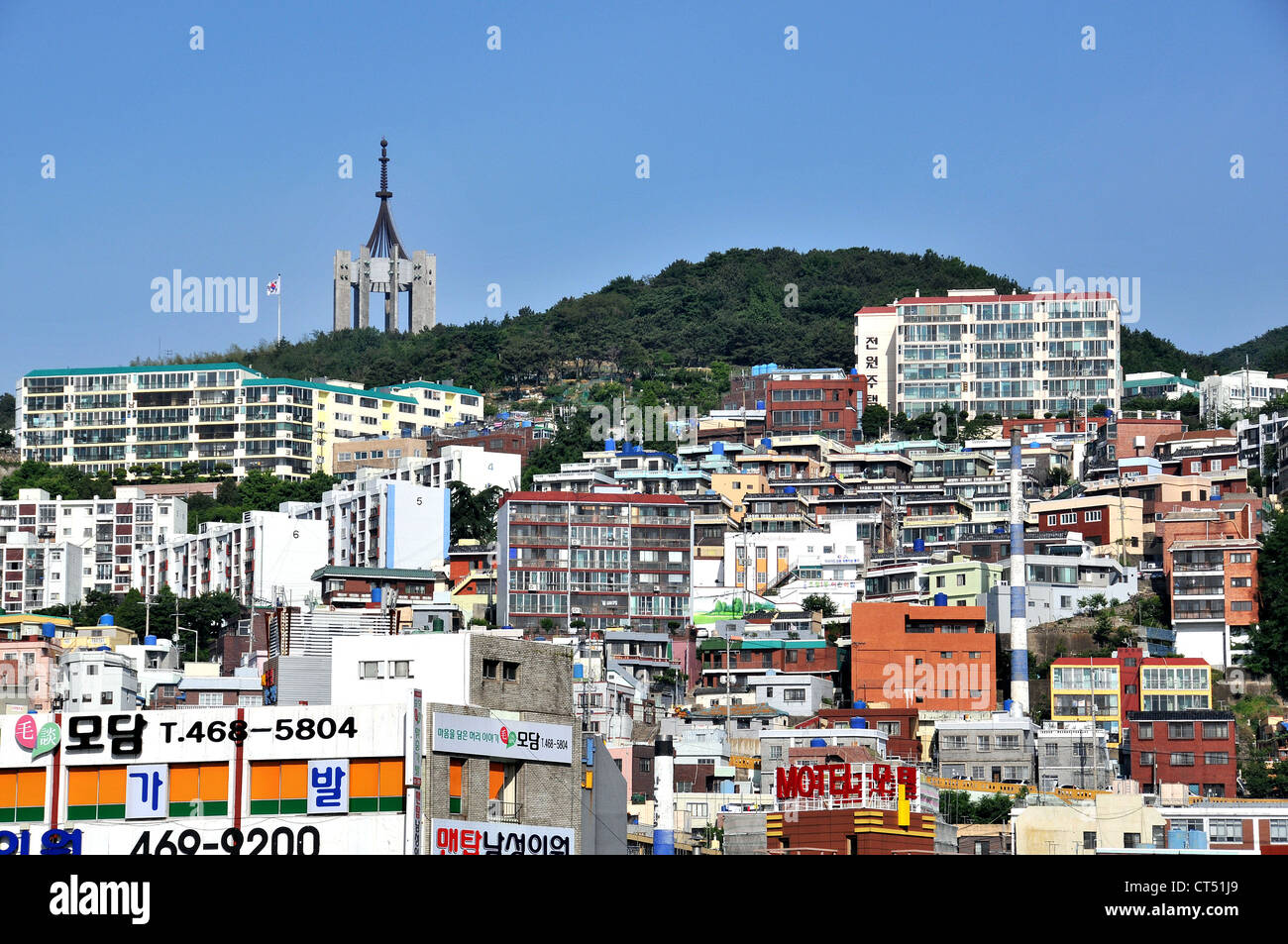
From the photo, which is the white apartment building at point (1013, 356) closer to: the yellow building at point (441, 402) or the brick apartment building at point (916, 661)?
the yellow building at point (441, 402)

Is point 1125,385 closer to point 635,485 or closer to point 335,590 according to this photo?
point 635,485

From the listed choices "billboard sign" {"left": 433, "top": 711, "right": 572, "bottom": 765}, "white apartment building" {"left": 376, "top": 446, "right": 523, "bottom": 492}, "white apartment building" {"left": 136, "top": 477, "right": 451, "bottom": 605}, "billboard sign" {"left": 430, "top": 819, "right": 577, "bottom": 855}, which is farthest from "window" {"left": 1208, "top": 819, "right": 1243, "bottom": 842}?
"white apartment building" {"left": 376, "top": 446, "right": 523, "bottom": 492}

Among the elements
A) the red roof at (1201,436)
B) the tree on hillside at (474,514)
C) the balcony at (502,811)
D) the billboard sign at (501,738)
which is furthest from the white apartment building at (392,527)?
the balcony at (502,811)

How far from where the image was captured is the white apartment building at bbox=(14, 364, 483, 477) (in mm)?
123000

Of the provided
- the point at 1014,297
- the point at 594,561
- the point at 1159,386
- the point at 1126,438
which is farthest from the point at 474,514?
the point at 1159,386

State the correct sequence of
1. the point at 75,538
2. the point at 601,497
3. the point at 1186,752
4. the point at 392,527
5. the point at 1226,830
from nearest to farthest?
1. the point at 1226,830
2. the point at 1186,752
3. the point at 601,497
4. the point at 392,527
5. the point at 75,538

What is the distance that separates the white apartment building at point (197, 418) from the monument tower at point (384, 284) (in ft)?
181

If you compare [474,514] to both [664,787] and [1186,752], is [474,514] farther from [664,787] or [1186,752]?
[664,787]

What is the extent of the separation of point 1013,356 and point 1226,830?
7218 cm

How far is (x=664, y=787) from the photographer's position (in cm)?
5228

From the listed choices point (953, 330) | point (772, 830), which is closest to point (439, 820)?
point (772, 830)

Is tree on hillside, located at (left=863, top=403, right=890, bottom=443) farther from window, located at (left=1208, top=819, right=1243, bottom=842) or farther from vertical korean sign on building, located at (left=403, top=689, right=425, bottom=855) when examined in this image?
vertical korean sign on building, located at (left=403, top=689, right=425, bottom=855)

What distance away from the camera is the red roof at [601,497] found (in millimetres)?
82375
